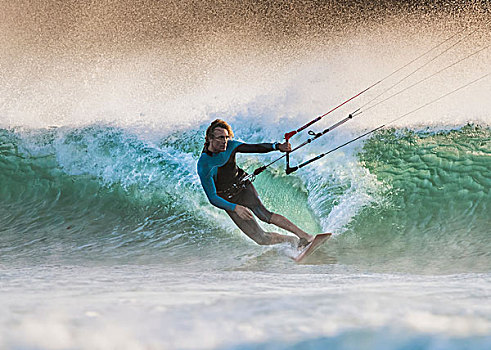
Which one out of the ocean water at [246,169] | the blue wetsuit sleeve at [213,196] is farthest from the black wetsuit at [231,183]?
the ocean water at [246,169]

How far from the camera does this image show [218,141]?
2850mm

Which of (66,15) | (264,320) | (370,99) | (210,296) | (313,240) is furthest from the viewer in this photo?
(66,15)

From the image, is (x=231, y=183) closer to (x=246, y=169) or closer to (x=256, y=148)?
(x=256, y=148)

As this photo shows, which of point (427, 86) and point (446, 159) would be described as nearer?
point (446, 159)

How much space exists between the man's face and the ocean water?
2.28ft

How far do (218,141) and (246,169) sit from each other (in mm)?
1034

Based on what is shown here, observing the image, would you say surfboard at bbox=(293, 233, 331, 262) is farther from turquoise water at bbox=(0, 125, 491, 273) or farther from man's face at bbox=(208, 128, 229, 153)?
man's face at bbox=(208, 128, 229, 153)

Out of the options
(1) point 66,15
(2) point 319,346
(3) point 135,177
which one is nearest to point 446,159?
(3) point 135,177

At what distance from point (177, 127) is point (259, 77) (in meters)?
1.86

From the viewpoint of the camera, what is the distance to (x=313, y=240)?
9.66ft

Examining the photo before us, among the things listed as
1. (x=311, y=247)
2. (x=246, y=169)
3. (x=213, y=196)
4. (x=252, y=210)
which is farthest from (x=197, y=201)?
(x=311, y=247)

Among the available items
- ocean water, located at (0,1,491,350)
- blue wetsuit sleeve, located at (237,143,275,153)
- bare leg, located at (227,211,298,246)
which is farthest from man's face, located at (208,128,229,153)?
ocean water, located at (0,1,491,350)

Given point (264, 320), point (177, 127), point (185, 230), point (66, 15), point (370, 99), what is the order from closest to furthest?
point (264, 320) → point (185, 230) → point (177, 127) → point (370, 99) → point (66, 15)

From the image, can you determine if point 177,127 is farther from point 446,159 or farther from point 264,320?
point 264,320
